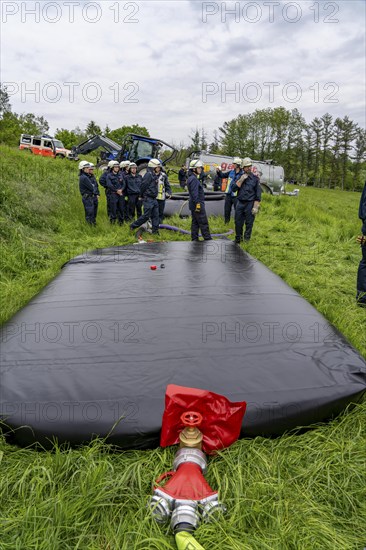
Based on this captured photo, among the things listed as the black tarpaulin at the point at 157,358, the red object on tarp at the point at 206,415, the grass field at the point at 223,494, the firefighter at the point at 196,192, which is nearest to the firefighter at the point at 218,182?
→ the firefighter at the point at 196,192

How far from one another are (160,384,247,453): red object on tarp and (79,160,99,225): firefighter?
6.19 metres

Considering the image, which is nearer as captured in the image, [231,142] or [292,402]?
[292,402]

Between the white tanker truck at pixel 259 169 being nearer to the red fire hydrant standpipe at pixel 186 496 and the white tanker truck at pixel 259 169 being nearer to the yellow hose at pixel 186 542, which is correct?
the red fire hydrant standpipe at pixel 186 496

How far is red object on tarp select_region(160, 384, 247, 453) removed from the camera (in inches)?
66.5

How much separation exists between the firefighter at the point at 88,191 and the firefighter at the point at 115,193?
0.41m

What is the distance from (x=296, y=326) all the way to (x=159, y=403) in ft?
3.85

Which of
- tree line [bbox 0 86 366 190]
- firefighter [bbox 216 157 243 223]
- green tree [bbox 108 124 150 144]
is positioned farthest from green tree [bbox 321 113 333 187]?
firefighter [bbox 216 157 243 223]

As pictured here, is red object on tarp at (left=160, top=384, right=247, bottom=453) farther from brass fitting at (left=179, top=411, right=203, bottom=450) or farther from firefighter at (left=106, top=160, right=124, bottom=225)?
firefighter at (left=106, top=160, right=124, bottom=225)

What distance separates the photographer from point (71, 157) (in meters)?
16.3

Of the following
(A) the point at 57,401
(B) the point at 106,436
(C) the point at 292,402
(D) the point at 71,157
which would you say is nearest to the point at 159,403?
(B) the point at 106,436

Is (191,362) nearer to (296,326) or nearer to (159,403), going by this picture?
(159,403)

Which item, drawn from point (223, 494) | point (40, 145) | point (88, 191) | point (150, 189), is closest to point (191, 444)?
point (223, 494)

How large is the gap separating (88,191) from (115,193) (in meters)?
0.77

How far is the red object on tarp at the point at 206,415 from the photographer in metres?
1.69
